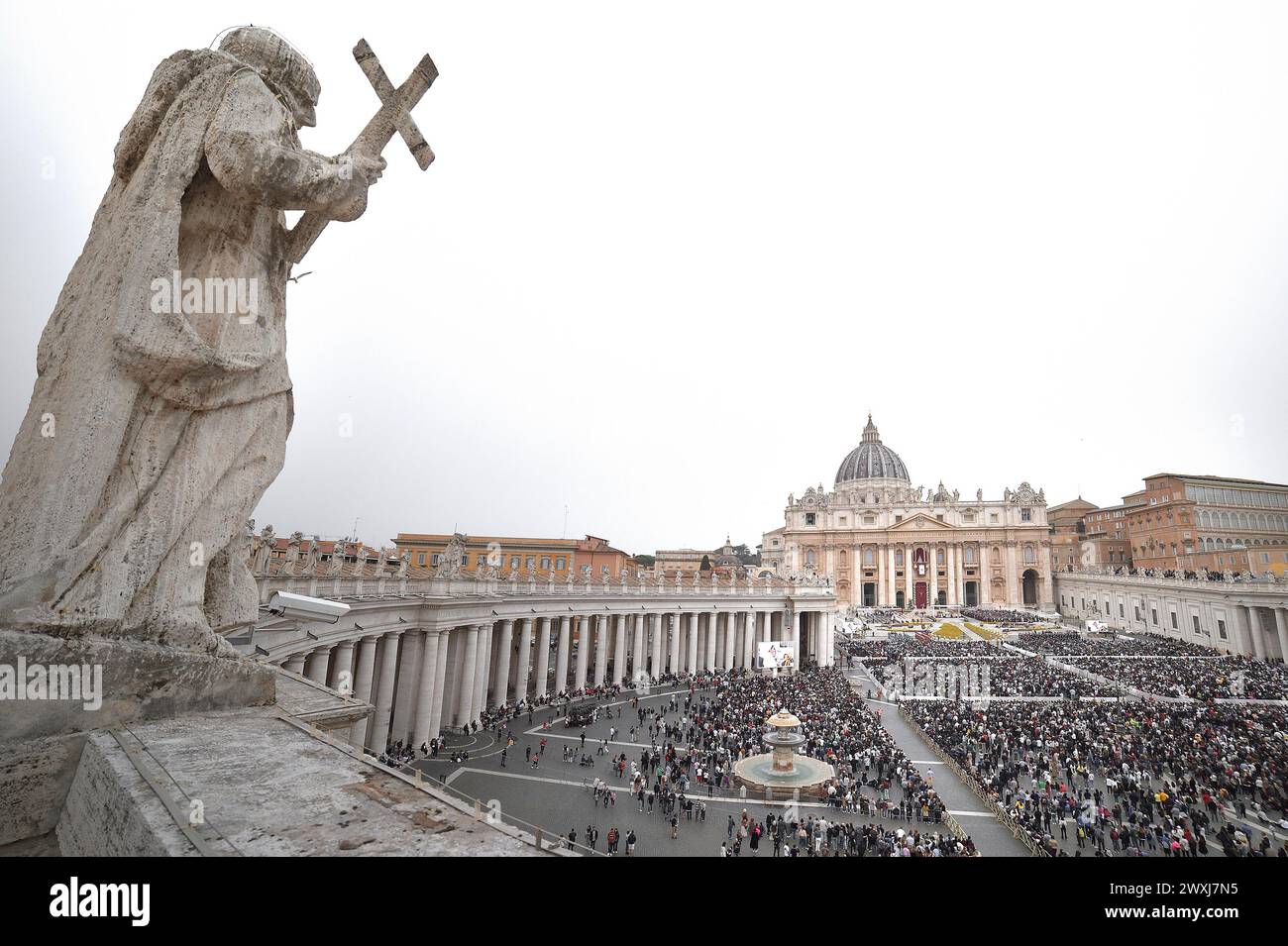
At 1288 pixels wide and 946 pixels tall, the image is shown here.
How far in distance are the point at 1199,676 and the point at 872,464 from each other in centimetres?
9381

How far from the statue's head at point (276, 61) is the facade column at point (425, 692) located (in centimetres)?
2101

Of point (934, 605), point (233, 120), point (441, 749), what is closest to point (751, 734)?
point (441, 749)

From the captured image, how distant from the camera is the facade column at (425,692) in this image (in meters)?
23.5

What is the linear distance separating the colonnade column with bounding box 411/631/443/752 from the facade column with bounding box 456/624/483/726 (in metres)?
2.51

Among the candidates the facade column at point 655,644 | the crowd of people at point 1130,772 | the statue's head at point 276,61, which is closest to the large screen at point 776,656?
the facade column at point 655,644

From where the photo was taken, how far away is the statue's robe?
442 cm

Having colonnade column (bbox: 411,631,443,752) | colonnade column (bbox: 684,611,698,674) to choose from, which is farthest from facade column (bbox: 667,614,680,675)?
colonnade column (bbox: 411,631,443,752)

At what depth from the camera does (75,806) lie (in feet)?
12.6

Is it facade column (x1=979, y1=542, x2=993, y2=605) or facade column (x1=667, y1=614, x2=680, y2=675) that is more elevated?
facade column (x1=979, y1=542, x2=993, y2=605)

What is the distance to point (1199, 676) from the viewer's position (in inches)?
1321

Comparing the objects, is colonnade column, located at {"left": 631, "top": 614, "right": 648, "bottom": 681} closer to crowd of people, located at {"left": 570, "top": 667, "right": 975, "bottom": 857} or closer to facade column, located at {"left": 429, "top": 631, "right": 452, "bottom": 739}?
crowd of people, located at {"left": 570, "top": 667, "right": 975, "bottom": 857}

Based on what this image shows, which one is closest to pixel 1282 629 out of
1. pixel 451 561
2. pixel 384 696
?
pixel 451 561

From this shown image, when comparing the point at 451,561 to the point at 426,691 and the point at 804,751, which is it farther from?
the point at 804,751
